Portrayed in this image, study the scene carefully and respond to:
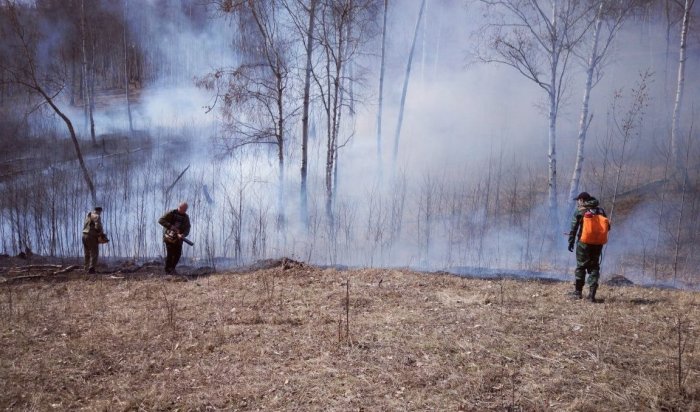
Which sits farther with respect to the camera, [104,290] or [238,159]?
[238,159]

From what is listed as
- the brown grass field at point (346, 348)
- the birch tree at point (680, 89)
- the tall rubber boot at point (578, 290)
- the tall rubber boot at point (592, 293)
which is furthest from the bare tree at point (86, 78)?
the birch tree at point (680, 89)

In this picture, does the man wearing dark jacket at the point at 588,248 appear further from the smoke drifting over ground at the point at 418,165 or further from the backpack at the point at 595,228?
the smoke drifting over ground at the point at 418,165

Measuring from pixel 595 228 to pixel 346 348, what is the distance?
439 cm

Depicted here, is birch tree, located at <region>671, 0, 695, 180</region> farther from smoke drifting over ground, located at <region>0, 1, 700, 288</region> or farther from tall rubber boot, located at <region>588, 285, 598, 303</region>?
tall rubber boot, located at <region>588, 285, 598, 303</region>

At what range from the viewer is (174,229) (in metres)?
9.33

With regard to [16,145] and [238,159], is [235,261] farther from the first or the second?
[16,145]

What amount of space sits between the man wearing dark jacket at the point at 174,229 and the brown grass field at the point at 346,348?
1.34 meters

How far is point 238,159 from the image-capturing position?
663 inches

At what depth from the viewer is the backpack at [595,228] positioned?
694 cm

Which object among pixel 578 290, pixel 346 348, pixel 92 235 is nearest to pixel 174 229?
pixel 92 235

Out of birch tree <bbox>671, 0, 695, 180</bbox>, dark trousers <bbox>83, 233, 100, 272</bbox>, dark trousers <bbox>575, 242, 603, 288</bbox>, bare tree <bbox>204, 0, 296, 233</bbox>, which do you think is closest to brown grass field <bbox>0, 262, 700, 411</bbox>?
dark trousers <bbox>575, 242, 603, 288</bbox>

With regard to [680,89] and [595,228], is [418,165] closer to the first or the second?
[680,89]

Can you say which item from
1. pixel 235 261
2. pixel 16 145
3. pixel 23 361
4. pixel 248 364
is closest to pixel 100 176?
pixel 16 145

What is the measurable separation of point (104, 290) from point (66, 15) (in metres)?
22.5
